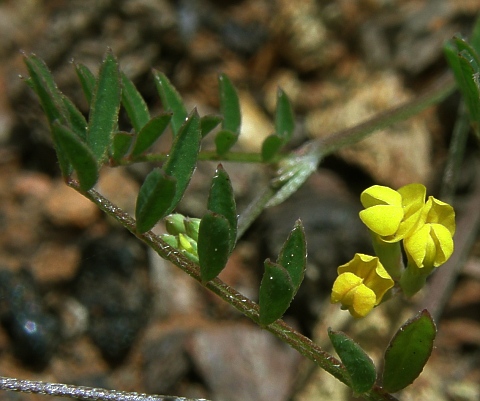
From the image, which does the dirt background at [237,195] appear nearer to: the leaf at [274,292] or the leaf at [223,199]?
the leaf at [274,292]

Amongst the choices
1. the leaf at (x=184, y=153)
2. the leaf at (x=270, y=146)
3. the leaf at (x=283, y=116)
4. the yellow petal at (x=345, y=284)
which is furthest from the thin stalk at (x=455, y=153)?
the leaf at (x=184, y=153)

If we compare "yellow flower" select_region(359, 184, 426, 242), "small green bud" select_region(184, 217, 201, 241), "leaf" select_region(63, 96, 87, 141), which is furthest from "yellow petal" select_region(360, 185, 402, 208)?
"leaf" select_region(63, 96, 87, 141)

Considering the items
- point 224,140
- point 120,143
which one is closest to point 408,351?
point 120,143

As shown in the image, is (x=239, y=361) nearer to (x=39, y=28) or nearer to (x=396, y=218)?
(x=396, y=218)

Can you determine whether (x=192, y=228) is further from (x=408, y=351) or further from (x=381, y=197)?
(x=408, y=351)

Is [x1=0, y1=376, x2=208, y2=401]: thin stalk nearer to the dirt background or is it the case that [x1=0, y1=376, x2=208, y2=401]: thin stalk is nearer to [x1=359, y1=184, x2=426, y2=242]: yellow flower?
[x1=359, y1=184, x2=426, y2=242]: yellow flower

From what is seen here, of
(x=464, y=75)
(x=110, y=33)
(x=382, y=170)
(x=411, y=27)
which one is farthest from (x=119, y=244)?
(x=411, y=27)
